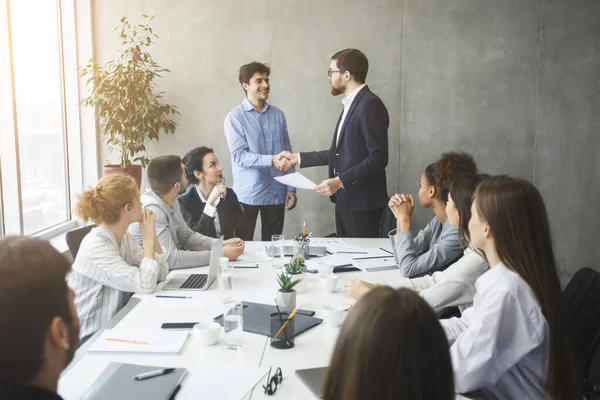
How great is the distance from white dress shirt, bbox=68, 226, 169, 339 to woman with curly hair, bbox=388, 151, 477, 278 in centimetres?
128

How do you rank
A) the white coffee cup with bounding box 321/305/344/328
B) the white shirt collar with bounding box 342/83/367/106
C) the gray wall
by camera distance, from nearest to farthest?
the white coffee cup with bounding box 321/305/344/328, the white shirt collar with bounding box 342/83/367/106, the gray wall

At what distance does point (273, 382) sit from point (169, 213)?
1.85 metres

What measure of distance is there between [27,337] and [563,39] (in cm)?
578

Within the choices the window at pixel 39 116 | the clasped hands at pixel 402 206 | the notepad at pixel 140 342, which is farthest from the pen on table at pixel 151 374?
the window at pixel 39 116

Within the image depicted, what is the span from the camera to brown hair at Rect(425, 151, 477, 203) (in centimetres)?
304

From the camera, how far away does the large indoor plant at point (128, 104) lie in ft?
16.5

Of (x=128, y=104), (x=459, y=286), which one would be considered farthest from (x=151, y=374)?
(x=128, y=104)

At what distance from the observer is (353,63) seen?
169 inches

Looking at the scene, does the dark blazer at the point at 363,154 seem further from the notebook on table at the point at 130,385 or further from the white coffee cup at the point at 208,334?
the notebook on table at the point at 130,385

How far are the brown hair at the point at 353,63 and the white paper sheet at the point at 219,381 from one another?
301 centimetres

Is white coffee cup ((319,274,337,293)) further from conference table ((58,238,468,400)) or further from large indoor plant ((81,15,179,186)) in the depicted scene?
large indoor plant ((81,15,179,186))

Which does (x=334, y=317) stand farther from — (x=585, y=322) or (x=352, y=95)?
(x=352, y=95)

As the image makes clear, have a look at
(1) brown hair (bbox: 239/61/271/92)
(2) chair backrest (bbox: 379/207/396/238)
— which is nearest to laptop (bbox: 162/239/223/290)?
(2) chair backrest (bbox: 379/207/396/238)

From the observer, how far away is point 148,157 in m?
5.63
